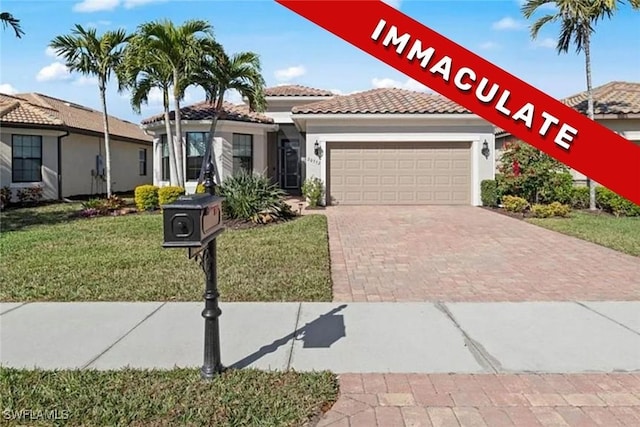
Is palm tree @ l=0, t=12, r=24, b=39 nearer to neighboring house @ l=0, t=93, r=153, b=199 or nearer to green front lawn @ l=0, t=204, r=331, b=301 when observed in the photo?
neighboring house @ l=0, t=93, r=153, b=199

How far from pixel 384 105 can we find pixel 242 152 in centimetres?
653

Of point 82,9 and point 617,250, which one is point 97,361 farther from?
point 617,250

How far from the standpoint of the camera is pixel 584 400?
336cm

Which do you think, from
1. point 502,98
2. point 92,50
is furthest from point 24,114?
point 502,98

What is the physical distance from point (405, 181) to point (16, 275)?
1325 centimetres

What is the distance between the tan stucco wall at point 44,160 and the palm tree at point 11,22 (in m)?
5.44

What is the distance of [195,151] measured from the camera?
1959cm

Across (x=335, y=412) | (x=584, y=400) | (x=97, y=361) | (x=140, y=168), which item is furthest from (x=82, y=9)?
(x=140, y=168)

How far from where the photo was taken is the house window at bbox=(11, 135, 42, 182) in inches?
724

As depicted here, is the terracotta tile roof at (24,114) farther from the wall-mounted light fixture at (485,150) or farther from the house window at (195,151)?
the wall-mounted light fixture at (485,150)

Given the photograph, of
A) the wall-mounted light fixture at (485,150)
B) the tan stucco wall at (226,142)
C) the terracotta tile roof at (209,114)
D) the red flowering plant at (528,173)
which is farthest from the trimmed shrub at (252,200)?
the red flowering plant at (528,173)

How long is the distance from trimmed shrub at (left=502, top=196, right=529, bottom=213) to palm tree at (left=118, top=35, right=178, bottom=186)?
1146cm

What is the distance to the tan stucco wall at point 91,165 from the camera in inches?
815

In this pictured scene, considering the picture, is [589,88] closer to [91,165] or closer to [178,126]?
[178,126]
